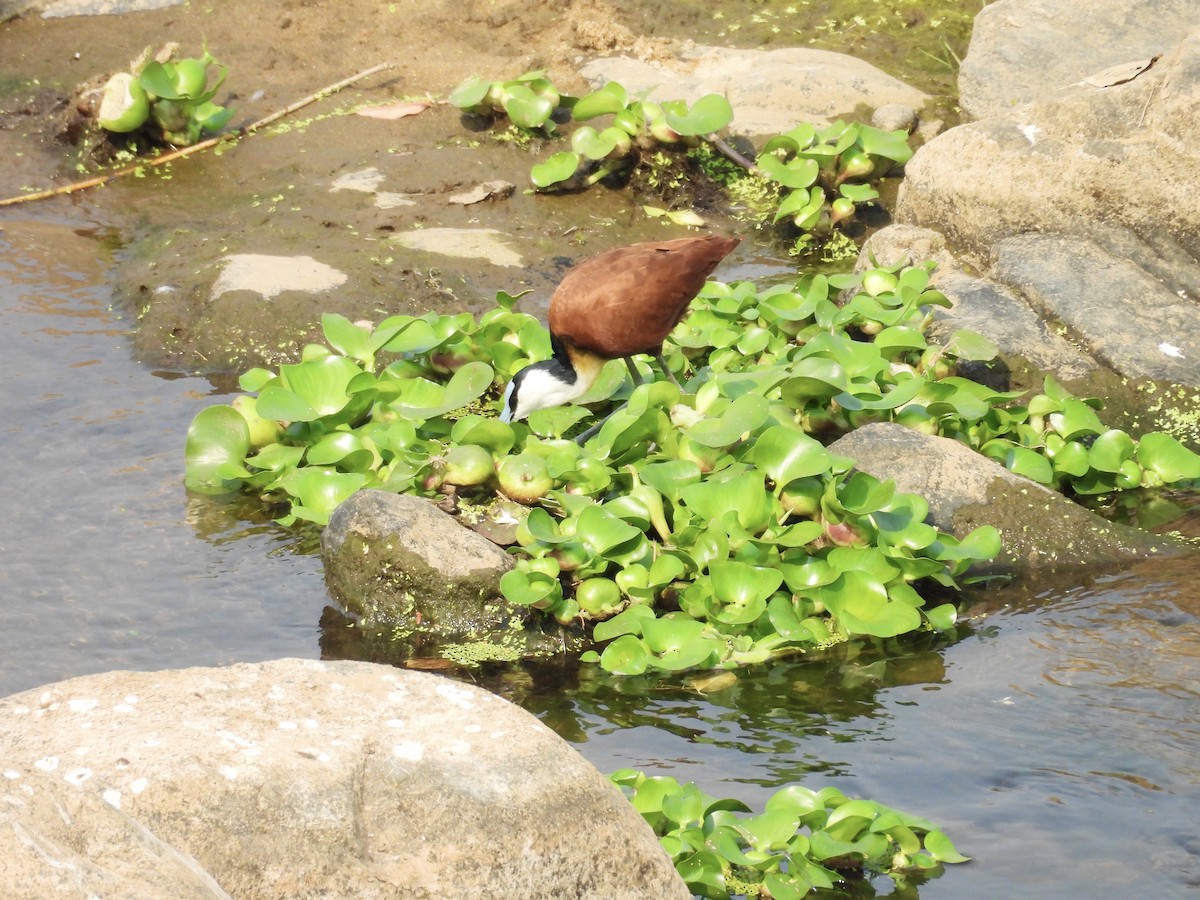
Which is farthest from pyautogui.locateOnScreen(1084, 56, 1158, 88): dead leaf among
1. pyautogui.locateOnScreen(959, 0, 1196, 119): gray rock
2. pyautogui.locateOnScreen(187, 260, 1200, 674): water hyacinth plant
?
pyautogui.locateOnScreen(187, 260, 1200, 674): water hyacinth plant

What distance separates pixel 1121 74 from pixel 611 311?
2661 mm

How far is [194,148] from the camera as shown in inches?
309

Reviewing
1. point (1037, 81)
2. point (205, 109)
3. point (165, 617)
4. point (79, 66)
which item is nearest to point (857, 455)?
point (165, 617)

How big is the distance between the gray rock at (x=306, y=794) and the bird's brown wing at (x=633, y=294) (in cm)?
266

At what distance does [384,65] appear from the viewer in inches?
332

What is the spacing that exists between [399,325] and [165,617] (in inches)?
65.0

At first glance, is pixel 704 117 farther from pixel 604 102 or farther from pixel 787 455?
pixel 787 455

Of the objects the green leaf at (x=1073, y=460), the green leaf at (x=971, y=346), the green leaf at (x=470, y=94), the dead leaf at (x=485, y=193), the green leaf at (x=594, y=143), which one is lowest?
the green leaf at (x=1073, y=460)

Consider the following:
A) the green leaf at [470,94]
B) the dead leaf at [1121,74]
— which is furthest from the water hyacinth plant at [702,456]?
the green leaf at [470,94]

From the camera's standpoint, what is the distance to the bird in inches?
195

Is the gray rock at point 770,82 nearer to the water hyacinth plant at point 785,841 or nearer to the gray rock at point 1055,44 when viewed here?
the gray rock at point 1055,44

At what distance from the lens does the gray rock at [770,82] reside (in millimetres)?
7695

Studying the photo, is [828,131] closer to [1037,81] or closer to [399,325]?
[1037,81]

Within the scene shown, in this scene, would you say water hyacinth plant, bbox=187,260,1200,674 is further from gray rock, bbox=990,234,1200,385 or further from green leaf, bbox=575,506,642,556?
gray rock, bbox=990,234,1200,385
